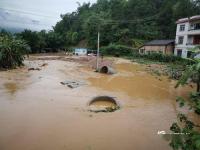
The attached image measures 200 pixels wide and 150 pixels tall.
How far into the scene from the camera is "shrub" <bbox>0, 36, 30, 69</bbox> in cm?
2117

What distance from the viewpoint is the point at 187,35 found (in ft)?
106

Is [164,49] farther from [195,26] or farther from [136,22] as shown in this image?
[136,22]

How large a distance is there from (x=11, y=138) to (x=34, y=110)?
2725mm

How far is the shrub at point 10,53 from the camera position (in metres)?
21.2

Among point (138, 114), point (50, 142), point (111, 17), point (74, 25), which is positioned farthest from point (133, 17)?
point (50, 142)

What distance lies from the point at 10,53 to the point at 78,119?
16.8 metres

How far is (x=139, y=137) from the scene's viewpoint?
690 cm

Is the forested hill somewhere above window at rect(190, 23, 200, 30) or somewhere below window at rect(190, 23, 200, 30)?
above

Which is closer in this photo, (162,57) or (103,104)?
(103,104)

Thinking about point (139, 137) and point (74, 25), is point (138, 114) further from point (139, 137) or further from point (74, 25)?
point (74, 25)

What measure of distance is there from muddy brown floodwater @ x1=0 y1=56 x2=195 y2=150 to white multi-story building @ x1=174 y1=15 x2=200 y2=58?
67.4 feet

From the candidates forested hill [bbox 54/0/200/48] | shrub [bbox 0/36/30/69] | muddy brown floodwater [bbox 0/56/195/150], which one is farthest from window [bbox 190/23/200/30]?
shrub [bbox 0/36/30/69]

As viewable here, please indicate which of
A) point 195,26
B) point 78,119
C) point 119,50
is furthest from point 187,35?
point 78,119

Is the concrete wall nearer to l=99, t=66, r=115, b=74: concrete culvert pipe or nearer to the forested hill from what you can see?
the forested hill
